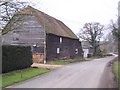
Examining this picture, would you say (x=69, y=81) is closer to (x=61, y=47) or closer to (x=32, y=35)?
(x=32, y=35)

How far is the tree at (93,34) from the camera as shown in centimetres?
10906

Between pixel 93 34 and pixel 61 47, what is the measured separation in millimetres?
45088

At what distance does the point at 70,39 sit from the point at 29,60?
38.5m

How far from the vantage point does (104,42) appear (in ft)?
407

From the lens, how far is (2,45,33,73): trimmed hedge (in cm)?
2839

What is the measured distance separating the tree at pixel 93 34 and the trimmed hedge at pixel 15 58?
73335 mm

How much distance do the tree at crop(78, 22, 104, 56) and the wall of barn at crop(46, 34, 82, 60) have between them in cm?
2408

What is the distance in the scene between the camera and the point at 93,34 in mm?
109062

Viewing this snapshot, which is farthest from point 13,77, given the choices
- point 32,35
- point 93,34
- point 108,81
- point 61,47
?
point 93,34

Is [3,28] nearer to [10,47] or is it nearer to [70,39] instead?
[10,47]

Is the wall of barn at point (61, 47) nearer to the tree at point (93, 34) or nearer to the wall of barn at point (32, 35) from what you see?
the wall of barn at point (32, 35)

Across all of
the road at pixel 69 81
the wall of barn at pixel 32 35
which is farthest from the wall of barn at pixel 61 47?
the road at pixel 69 81

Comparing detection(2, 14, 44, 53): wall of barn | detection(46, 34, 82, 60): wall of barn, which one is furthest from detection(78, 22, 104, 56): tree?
detection(2, 14, 44, 53): wall of barn

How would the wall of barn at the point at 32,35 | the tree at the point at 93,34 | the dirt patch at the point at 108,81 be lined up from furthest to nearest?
the tree at the point at 93,34 → the wall of barn at the point at 32,35 → the dirt patch at the point at 108,81
